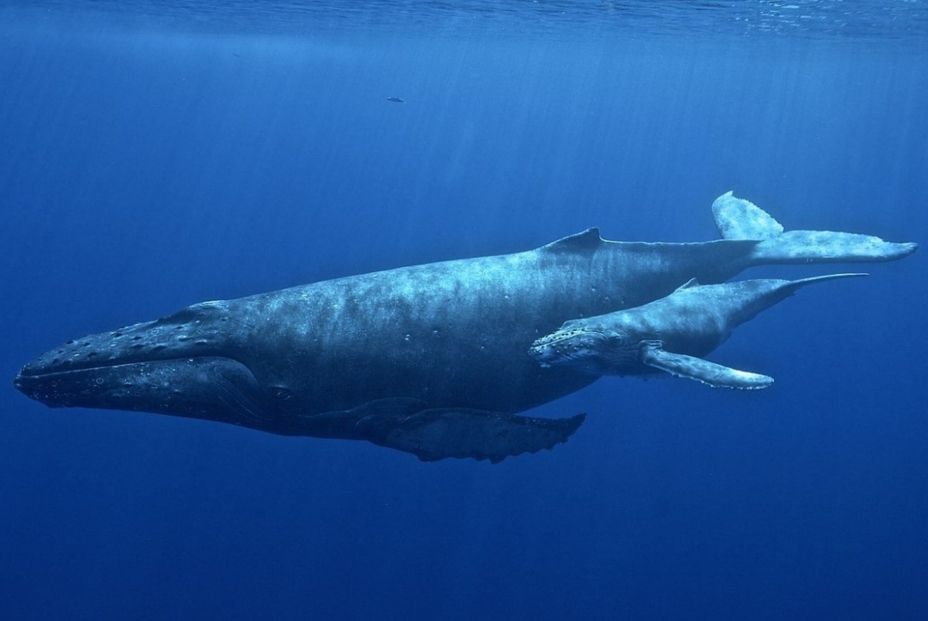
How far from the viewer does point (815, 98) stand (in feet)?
230

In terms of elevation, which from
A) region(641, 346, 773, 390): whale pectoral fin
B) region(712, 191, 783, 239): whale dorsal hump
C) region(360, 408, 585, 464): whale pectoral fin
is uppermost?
region(712, 191, 783, 239): whale dorsal hump

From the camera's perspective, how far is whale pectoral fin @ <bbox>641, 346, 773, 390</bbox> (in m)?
7.71

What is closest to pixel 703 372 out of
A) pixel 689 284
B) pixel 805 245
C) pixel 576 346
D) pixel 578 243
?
pixel 576 346

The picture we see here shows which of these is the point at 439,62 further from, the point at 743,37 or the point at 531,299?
the point at 531,299

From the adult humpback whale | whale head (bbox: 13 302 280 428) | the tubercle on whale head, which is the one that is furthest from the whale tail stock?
whale head (bbox: 13 302 280 428)

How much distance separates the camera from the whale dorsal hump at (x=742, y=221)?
1224 cm

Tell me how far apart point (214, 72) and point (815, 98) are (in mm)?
56210

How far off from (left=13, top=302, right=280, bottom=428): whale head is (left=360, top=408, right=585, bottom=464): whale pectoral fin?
5.86ft

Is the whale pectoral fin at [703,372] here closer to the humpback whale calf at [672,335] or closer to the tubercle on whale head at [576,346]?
the humpback whale calf at [672,335]

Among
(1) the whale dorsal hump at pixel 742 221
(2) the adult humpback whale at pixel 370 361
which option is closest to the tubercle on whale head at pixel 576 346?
(2) the adult humpback whale at pixel 370 361

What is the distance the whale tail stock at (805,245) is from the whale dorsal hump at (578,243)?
121 inches

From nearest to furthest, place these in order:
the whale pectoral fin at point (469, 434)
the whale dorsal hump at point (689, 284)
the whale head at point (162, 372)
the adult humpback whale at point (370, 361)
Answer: the whale head at point (162, 372)
the adult humpback whale at point (370, 361)
the whale pectoral fin at point (469, 434)
the whale dorsal hump at point (689, 284)

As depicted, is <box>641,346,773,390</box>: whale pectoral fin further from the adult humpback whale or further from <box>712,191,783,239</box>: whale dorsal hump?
<box>712,191,783,239</box>: whale dorsal hump

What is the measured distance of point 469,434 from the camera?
8.05 metres
